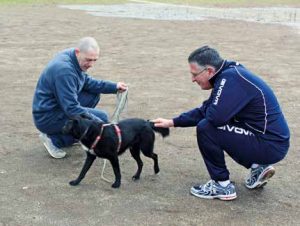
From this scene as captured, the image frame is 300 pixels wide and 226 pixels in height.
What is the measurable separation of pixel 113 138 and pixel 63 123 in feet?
3.16

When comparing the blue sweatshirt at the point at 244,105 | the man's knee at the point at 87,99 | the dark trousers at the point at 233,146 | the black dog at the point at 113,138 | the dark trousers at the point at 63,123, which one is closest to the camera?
the blue sweatshirt at the point at 244,105

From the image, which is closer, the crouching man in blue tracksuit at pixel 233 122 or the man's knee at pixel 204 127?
the crouching man in blue tracksuit at pixel 233 122

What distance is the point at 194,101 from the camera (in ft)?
26.0

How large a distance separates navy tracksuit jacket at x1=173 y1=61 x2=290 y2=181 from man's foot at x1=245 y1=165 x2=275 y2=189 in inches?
7.5

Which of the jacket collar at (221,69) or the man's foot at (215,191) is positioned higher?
the jacket collar at (221,69)

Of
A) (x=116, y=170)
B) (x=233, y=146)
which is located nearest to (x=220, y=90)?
(x=233, y=146)

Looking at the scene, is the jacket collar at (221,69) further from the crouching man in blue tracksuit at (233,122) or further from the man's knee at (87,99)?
the man's knee at (87,99)

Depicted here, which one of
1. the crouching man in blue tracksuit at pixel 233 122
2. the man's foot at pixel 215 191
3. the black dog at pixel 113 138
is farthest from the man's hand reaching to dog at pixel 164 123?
the man's foot at pixel 215 191

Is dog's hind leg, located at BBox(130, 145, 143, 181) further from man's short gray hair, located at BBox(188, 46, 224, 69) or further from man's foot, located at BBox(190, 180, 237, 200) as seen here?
man's short gray hair, located at BBox(188, 46, 224, 69)

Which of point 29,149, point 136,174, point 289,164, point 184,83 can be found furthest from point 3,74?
point 289,164

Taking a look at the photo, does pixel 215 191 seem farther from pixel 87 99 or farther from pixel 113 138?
pixel 87 99

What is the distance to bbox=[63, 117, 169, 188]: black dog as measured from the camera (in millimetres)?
4695

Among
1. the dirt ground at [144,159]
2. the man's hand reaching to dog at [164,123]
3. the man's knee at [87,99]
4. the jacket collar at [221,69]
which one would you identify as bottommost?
the dirt ground at [144,159]

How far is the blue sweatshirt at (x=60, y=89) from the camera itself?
520 centimetres
